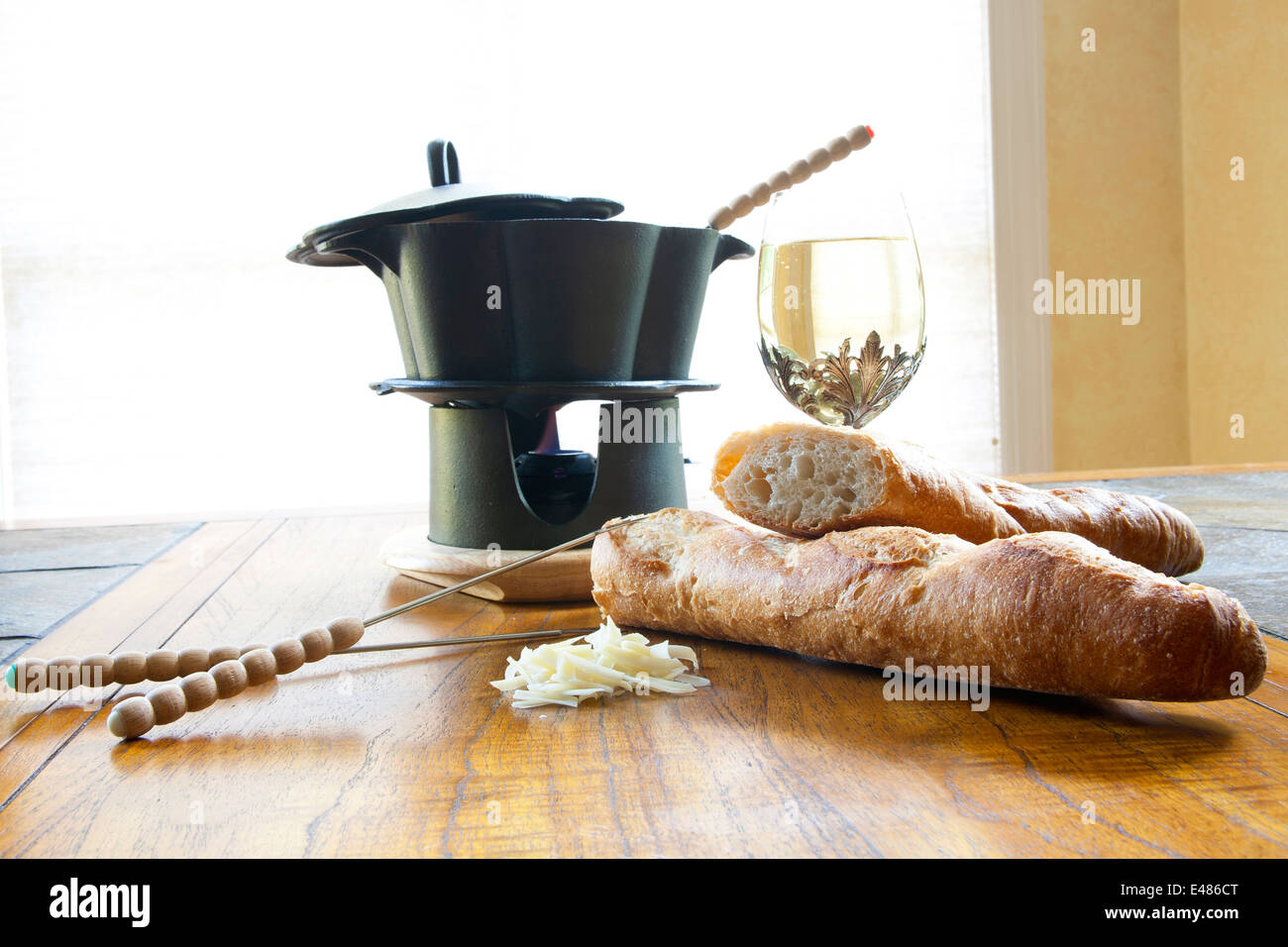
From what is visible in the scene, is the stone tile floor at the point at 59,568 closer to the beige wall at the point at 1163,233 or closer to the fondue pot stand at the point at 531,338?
the fondue pot stand at the point at 531,338

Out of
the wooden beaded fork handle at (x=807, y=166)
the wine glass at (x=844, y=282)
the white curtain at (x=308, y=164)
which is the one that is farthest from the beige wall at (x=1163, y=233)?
the wine glass at (x=844, y=282)

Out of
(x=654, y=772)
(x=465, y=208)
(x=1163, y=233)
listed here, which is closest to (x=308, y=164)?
(x=465, y=208)

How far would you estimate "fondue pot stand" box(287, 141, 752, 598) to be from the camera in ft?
2.96

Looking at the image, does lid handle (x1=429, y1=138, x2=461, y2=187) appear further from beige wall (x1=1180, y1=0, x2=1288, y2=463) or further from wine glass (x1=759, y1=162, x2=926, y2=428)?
beige wall (x1=1180, y1=0, x2=1288, y2=463)

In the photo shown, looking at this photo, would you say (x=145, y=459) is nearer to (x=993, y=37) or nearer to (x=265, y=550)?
(x=265, y=550)

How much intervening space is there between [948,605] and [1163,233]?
10.3 ft

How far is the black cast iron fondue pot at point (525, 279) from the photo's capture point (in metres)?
0.90

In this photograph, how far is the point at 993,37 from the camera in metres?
3.14

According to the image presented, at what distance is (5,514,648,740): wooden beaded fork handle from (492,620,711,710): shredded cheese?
12cm

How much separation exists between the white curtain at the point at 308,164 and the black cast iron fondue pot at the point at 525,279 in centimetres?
210

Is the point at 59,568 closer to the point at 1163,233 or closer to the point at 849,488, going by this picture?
the point at 849,488

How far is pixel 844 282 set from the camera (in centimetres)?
81

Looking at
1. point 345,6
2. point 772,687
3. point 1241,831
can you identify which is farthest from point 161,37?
point 1241,831
